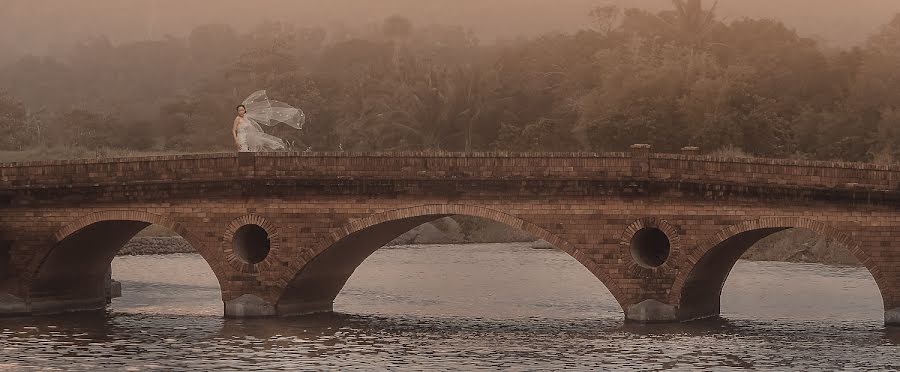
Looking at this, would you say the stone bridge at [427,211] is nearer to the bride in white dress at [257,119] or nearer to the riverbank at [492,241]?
the bride in white dress at [257,119]

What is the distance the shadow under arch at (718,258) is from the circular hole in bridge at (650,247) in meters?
0.99

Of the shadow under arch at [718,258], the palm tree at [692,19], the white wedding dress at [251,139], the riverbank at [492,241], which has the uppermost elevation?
the palm tree at [692,19]

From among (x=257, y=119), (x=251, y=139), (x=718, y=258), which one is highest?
(x=257, y=119)

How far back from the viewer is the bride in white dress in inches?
1829

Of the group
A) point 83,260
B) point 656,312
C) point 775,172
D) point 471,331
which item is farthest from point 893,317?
point 83,260

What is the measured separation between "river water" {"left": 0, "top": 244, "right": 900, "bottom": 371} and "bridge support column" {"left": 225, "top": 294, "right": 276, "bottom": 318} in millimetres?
494

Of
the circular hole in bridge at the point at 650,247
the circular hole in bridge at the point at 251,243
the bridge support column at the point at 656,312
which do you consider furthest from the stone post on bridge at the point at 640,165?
the circular hole in bridge at the point at 251,243

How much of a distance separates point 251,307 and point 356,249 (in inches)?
136

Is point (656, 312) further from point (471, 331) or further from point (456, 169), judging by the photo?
point (456, 169)

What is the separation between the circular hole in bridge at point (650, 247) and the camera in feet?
140

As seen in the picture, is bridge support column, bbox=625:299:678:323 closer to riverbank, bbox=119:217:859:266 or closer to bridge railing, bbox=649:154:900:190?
bridge railing, bbox=649:154:900:190

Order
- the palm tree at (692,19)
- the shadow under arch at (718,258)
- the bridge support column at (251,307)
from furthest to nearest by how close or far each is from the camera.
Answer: the palm tree at (692,19)
the bridge support column at (251,307)
the shadow under arch at (718,258)

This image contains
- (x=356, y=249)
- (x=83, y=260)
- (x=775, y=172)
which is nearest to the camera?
(x=775, y=172)

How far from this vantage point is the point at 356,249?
4712 cm
